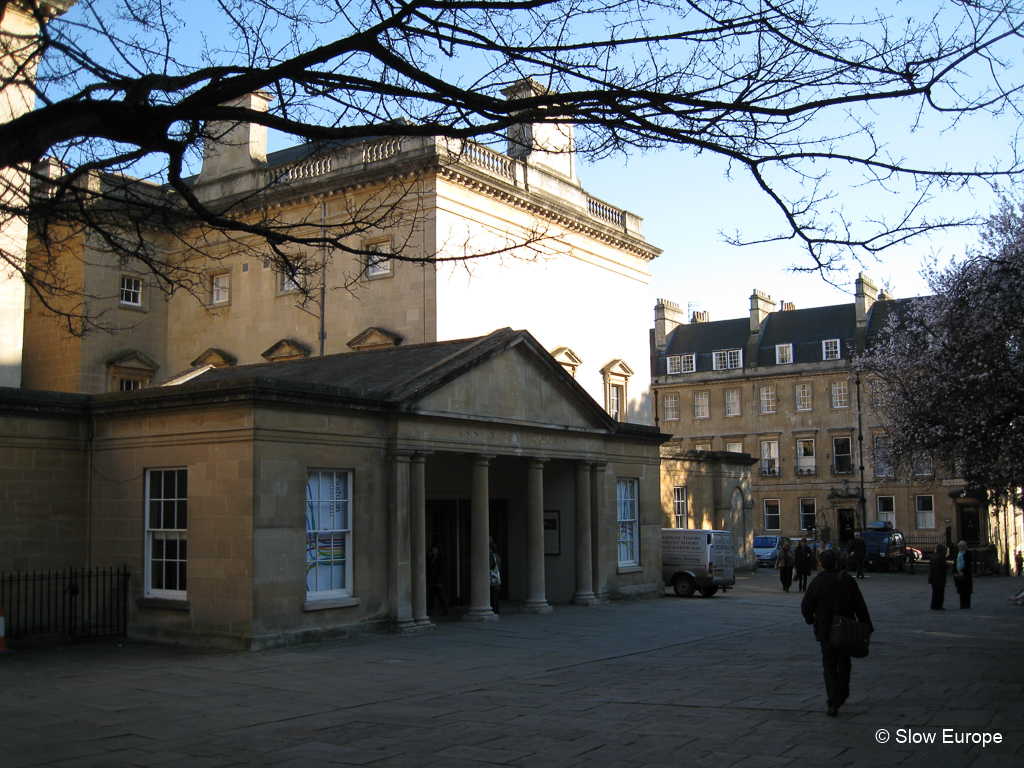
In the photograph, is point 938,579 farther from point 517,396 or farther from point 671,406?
point 671,406

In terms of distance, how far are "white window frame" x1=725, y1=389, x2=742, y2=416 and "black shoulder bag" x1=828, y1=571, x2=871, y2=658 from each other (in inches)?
2168

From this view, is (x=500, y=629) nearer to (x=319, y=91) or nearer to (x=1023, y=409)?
(x=1023, y=409)

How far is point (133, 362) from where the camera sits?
36.9 m

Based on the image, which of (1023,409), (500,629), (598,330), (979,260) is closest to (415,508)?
(500,629)

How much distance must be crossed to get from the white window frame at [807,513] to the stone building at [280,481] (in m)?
42.4

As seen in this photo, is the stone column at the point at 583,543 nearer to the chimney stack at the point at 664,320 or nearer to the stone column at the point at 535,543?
the stone column at the point at 535,543

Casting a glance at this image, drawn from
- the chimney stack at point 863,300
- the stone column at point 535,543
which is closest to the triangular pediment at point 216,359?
the stone column at point 535,543

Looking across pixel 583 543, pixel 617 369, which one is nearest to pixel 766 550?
pixel 617 369

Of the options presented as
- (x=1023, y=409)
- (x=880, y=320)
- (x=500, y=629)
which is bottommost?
(x=500, y=629)

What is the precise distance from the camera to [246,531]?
15297mm

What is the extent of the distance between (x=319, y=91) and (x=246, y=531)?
1036cm

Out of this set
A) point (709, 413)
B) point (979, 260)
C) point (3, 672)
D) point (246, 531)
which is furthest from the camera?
point (709, 413)

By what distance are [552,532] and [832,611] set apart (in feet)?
46.5

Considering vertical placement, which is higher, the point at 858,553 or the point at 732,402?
the point at 732,402
